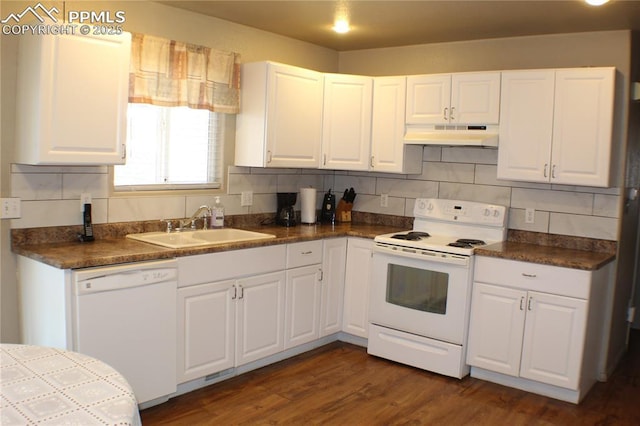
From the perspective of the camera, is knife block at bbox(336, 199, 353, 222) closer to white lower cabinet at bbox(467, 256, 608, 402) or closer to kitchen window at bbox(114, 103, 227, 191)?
kitchen window at bbox(114, 103, 227, 191)

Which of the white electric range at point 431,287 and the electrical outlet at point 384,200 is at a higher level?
the electrical outlet at point 384,200

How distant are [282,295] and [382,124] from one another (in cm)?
156

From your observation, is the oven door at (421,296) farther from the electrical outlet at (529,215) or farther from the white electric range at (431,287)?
the electrical outlet at (529,215)

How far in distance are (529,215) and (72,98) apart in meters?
3.12

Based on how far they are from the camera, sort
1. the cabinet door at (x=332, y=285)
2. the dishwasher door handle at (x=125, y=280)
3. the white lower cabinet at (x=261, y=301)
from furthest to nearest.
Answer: the cabinet door at (x=332, y=285), the white lower cabinet at (x=261, y=301), the dishwasher door handle at (x=125, y=280)

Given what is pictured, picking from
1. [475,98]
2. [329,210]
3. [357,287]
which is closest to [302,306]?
[357,287]

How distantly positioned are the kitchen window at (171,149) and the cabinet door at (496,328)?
2.06 m

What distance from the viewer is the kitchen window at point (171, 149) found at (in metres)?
3.75

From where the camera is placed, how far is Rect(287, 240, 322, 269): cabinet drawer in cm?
401

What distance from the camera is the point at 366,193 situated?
5.11m

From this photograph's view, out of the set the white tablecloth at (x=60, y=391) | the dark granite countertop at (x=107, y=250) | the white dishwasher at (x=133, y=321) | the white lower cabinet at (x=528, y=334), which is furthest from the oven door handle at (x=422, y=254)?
the white tablecloth at (x=60, y=391)

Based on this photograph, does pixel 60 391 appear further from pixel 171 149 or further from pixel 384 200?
pixel 384 200

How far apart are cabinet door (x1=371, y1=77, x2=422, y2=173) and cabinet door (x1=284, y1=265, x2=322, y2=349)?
39.8 inches

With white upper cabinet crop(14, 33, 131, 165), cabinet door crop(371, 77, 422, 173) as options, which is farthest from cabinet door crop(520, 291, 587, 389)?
white upper cabinet crop(14, 33, 131, 165)
